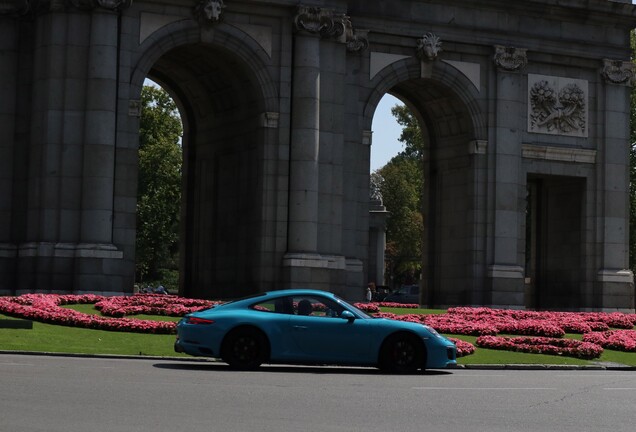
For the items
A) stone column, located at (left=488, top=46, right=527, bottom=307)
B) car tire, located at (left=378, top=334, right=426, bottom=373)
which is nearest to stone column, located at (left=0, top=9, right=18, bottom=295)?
stone column, located at (left=488, top=46, right=527, bottom=307)

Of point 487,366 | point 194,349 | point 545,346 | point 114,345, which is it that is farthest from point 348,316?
point 545,346

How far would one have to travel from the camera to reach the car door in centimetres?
2728

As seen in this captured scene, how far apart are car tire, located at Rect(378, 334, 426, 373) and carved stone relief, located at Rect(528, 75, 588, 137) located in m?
31.7

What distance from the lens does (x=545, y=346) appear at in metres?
35.6

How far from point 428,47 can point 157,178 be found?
50.6 meters

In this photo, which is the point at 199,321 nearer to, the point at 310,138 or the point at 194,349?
the point at 194,349

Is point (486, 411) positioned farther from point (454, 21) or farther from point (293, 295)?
point (454, 21)

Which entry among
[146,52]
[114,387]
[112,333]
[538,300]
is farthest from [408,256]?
[114,387]

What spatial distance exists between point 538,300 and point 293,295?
35.9 metres

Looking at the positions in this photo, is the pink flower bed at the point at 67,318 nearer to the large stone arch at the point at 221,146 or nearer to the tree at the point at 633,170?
the large stone arch at the point at 221,146

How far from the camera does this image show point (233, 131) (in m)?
54.9

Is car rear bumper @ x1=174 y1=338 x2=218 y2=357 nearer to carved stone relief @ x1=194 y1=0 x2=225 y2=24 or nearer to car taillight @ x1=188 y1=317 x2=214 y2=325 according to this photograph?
car taillight @ x1=188 y1=317 x2=214 y2=325

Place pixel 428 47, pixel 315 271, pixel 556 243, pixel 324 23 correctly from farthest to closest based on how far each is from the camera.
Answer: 1. pixel 556 243
2. pixel 428 47
3. pixel 324 23
4. pixel 315 271

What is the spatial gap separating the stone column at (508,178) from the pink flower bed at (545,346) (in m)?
19.3
